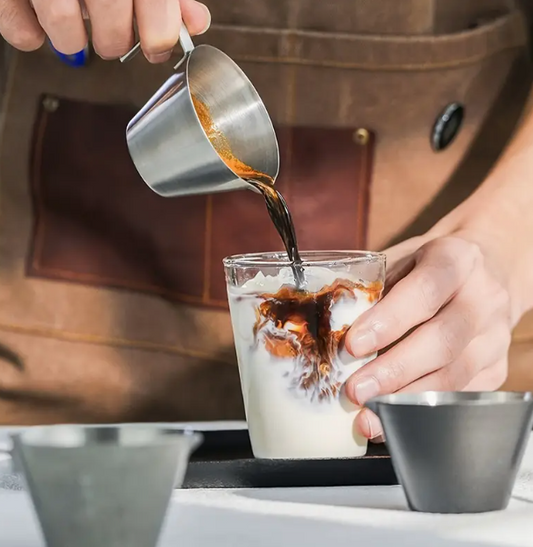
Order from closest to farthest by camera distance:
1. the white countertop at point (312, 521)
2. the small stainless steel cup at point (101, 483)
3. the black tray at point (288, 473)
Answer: the small stainless steel cup at point (101, 483) < the white countertop at point (312, 521) < the black tray at point (288, 473)

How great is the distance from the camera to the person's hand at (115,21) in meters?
1.04

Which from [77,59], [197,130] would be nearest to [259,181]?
[197,130]

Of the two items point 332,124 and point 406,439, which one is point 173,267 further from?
point 406,439

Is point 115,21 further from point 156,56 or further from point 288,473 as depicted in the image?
point 288,473

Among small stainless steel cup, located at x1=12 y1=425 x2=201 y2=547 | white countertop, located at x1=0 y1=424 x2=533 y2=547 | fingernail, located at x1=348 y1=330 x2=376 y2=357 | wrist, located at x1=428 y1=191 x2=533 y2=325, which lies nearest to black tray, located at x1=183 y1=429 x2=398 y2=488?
white countertop, located at x1=0 y1=424 x2=533 y2=547

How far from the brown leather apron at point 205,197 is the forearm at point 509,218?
0.15m

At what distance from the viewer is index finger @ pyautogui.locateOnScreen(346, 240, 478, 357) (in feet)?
3.26

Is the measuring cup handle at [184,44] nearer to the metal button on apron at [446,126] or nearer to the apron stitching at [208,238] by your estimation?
the apron stitching at [208,238]

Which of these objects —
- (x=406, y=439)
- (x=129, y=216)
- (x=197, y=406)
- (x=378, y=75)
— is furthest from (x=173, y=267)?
(x=406, y=439)

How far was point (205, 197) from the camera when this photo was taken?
148 cm

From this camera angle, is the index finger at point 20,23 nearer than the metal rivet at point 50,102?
Yes

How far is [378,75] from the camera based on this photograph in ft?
4.86

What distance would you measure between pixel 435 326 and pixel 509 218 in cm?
31

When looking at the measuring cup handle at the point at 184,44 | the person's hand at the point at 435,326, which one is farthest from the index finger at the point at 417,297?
the measuring cup handle at the point at 184,44
